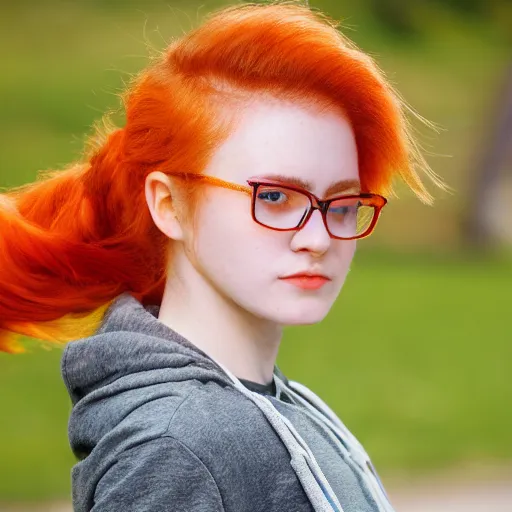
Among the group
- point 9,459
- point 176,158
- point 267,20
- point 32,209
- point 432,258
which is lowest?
point 9,459

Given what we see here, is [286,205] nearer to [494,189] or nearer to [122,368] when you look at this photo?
[122,368]

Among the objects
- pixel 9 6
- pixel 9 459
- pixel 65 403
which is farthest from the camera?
pixel 9 6

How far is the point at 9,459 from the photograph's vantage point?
5.73m

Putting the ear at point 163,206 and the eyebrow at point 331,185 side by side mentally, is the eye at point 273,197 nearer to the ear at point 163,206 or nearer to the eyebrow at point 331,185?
the eyebrow at point 331,185

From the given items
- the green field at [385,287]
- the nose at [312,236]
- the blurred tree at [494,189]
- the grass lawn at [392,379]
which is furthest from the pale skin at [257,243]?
the blurred tree at [494,189]

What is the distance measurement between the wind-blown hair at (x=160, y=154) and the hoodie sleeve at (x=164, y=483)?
1.52 ft

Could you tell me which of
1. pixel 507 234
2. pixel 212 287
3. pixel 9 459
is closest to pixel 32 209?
pixel 212 287

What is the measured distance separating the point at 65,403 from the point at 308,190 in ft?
16.6

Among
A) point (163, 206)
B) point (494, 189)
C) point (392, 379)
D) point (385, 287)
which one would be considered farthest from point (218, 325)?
point (494, 189)

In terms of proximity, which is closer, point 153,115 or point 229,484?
point 229,484

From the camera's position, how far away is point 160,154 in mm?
1888

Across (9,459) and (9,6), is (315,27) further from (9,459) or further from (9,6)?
(9,6)

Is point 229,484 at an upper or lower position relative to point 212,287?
lower

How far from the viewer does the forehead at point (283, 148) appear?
176 cm
